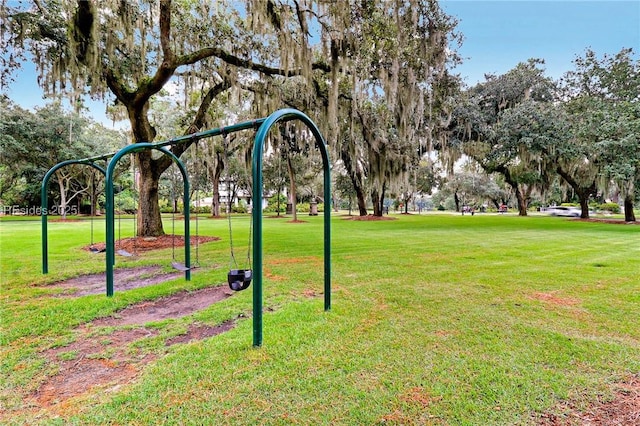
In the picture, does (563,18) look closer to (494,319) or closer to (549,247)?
(549,247)

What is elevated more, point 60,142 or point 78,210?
point 60,142

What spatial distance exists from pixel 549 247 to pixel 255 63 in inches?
340

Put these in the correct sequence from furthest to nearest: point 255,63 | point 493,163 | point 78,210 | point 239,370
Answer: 1. point 78,210
2. point 493,163
3. point 255,63
4. point 239,370

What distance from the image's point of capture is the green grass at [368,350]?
1.71 metres

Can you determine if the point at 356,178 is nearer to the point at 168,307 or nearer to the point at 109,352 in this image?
the point at 168,307

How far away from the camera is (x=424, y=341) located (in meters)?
2.52

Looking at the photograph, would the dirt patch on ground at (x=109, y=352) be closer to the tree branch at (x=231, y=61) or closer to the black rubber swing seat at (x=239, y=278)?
the black rubber swing seat at (x=239, y=278)

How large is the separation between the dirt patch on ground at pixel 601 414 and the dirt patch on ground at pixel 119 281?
451 cm

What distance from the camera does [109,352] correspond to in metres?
2.39

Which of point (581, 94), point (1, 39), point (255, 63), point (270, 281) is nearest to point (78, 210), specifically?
point (1, 39)

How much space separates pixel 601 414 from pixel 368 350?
4.33ft

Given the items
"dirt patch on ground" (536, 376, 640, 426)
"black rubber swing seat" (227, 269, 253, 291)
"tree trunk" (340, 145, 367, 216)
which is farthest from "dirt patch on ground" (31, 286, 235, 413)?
"tree trunk" (340, 145, 367, 216)

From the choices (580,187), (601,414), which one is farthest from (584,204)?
(601,414)

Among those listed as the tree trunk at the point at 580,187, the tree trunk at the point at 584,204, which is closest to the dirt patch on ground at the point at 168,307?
the tree trunk at the point at 580,187
